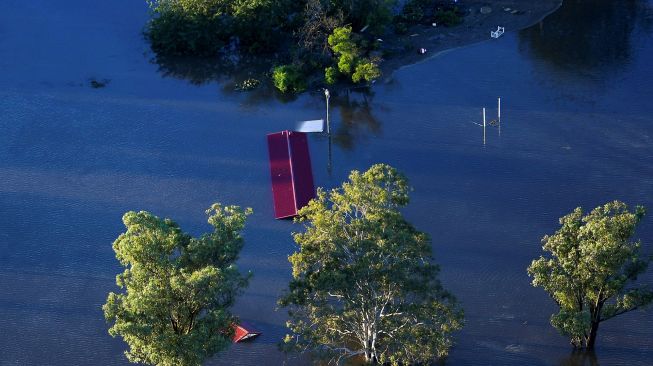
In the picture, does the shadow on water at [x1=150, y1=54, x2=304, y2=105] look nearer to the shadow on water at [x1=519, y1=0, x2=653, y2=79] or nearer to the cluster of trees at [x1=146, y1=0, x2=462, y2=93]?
the cluster of trees at [x1=146, y1=0, x2=462, y2=93]

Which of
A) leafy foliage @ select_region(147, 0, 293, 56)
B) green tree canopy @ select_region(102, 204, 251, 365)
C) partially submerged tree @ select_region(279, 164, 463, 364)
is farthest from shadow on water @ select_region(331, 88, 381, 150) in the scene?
green tree canopy @ select_region(102, 204, 251, 365)

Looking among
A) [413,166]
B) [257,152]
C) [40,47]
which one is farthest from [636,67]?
[40,47]

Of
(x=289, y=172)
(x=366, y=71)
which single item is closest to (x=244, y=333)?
(x=289, y=172)

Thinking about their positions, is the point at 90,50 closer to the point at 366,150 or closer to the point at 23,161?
the point at 23,161

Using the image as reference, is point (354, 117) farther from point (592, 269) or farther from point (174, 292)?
point (174, 292)

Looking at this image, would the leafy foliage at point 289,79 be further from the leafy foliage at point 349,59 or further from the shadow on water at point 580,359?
the shadow on water at point 580,359

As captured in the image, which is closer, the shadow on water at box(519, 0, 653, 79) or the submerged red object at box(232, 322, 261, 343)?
the submerged red object at box(232, 322, 261, 343)
